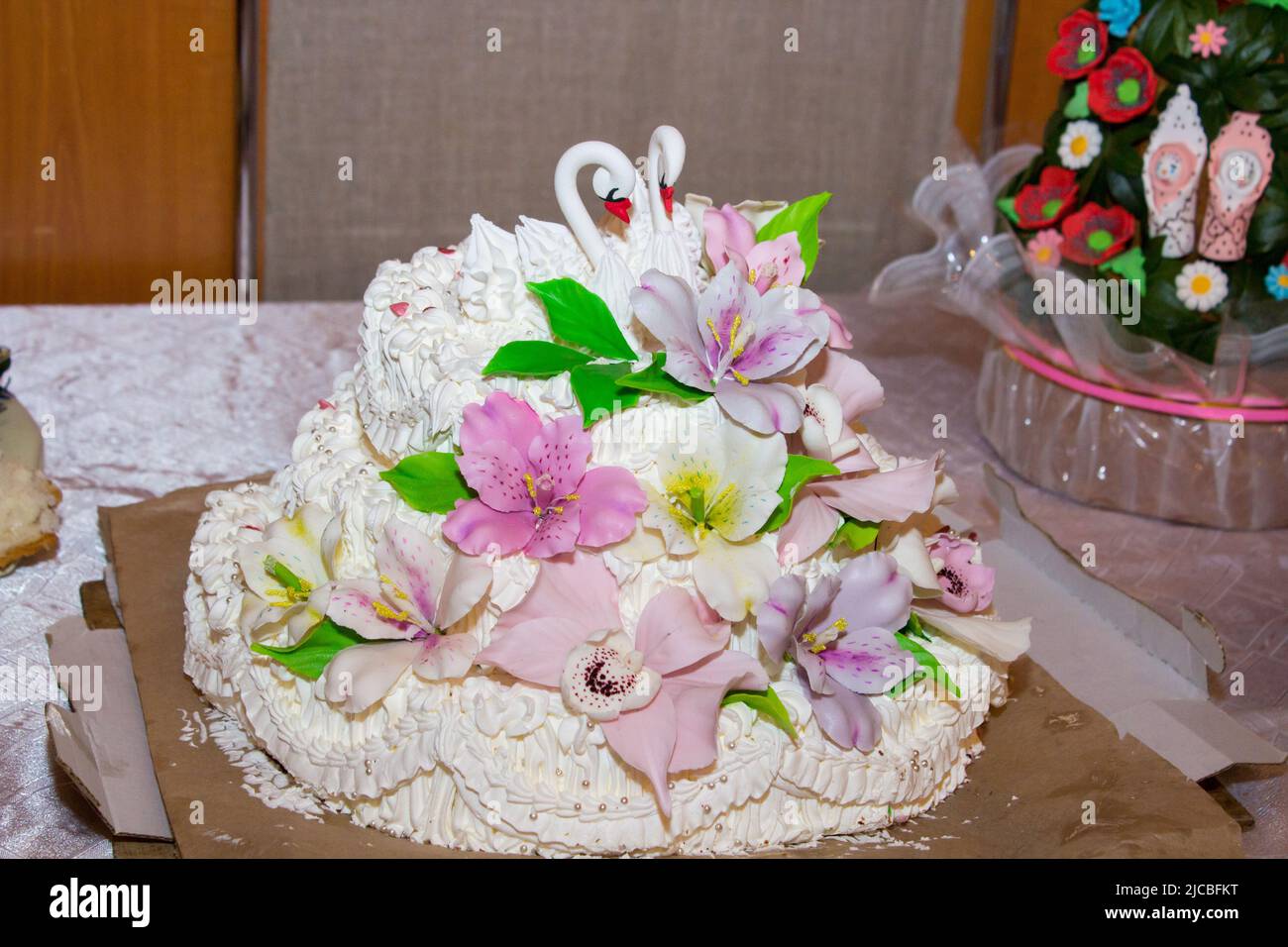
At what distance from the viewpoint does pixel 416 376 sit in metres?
1.32

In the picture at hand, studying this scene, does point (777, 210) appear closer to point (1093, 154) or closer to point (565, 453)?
point (565, 453)

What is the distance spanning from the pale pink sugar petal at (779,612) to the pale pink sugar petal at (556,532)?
0.54 ft

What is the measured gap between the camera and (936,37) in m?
3.15

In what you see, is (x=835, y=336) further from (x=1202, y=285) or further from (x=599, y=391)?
(x=1202, y=285)

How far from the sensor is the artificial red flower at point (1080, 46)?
1.91m

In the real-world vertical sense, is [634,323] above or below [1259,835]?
above

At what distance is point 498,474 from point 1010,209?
1034mm

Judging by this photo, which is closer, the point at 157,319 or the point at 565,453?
the point at 565,453

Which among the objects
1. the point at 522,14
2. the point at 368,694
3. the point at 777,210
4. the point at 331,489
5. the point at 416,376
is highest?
the point at 522,14

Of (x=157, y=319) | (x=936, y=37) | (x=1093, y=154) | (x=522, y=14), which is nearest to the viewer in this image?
(x=1093, y=154)

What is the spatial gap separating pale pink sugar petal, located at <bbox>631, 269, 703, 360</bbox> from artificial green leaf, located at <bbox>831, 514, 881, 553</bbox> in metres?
0.21

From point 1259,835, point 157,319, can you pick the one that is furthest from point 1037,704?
point 157,319

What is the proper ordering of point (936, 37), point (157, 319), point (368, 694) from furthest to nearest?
point (936, 37)
point (157, 319)
point (368, 694)

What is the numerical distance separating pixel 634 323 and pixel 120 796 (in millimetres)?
615
